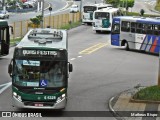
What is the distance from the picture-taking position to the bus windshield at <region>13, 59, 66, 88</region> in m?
17.0

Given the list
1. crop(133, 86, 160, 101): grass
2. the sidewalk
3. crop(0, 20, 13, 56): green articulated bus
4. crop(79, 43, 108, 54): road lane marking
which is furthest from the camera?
crop(79, 43, 108, 54): road lane marking

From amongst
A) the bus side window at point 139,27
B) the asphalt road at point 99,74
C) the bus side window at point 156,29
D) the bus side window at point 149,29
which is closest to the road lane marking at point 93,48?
the asphalt road at point 99,74

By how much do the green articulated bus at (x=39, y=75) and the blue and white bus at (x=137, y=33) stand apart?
68.8 feet

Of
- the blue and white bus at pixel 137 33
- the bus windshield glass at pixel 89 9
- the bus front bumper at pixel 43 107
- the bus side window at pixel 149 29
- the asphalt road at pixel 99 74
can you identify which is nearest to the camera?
the bus front bumper at pixel 43 107

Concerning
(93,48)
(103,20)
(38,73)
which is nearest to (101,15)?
(103,20)

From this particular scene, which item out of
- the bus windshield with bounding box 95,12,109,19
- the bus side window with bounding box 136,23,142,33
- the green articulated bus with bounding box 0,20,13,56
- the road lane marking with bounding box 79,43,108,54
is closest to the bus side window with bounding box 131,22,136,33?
the bus side window with bounding box 136,23,142,33

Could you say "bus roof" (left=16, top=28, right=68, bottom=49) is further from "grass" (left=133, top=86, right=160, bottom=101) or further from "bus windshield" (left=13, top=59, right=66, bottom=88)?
"grass" (left=133, top=86, right=160, bottom=101)

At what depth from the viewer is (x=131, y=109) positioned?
60.0 ft

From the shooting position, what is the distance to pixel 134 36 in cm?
3956

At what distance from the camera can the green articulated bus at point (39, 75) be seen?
1684 cm

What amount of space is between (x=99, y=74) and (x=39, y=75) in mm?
10871

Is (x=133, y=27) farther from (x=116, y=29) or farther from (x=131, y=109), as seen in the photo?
(x=131, y=109)

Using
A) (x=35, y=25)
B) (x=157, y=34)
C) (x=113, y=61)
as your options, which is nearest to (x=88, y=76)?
(x=113, y=61)

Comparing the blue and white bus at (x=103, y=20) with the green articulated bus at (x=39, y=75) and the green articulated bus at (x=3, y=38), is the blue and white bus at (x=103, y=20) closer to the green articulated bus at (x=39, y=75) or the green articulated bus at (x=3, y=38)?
the green articulated bus at (x=3, y=38)
